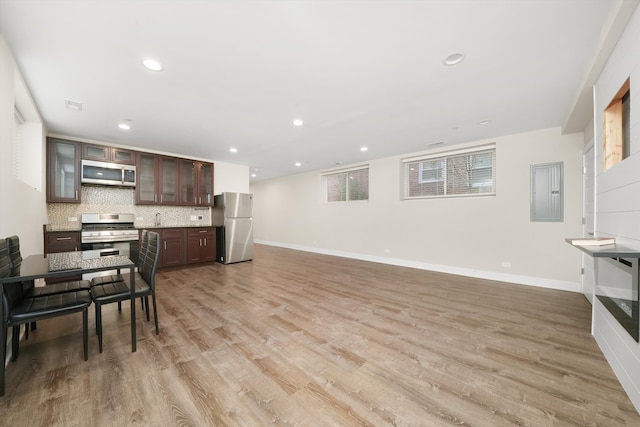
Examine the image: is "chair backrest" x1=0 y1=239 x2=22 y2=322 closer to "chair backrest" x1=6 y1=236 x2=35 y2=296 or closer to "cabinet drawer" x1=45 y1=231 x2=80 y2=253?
"chair backrest" x1=6 y1=236 x2=35 y2=296

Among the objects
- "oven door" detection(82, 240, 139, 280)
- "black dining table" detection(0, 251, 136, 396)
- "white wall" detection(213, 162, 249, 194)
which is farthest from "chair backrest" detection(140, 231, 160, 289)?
"white wall" detection(213, 162, 249, 194)

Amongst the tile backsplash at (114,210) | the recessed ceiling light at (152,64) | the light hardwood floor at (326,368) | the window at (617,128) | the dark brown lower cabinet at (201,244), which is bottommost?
the light hardwood floor at (326,368)

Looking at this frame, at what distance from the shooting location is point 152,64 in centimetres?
232

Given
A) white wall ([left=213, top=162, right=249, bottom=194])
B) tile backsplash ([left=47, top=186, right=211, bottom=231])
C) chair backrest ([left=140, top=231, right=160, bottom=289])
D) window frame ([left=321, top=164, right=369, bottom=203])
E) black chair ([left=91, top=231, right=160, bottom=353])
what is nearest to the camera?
black chair ([left=91, top=231, right=160, bottom=353])

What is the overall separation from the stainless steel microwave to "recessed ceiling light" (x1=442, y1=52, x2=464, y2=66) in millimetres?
5638

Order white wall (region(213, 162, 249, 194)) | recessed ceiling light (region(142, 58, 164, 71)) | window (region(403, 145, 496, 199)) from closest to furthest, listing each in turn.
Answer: recessed ceiling light (region(142, 58, 164, 71)) < window (region(403, 145, 496, 199)) < white wall (region(213, 162, 249, 194))

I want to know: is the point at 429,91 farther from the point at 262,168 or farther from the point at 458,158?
the point at 262,168

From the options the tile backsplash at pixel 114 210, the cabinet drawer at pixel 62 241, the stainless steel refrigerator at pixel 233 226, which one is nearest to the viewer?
the cabinet drawer at pixel 62 241

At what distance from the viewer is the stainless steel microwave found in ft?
14.6

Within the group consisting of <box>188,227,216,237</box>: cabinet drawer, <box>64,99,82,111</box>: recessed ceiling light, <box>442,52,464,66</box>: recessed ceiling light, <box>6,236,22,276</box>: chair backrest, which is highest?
<box>442,52,464,66</box>: recessed ceiling light

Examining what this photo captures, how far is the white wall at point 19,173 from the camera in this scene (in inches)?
80.0

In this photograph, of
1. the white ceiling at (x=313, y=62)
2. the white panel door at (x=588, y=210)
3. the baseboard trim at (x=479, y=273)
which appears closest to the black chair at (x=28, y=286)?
the white ceiling at (x=313, y=62)

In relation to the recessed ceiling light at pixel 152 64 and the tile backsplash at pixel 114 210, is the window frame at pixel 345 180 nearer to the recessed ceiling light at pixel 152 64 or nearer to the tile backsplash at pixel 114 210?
the tile backsplash at pixel 114 210

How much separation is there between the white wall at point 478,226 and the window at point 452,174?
0.64 ft
